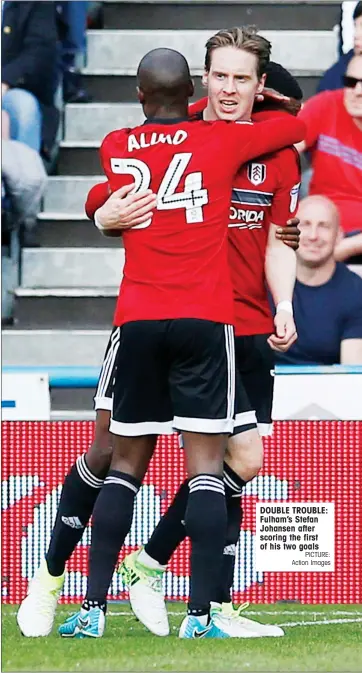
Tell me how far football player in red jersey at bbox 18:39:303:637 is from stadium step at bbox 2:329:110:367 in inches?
151

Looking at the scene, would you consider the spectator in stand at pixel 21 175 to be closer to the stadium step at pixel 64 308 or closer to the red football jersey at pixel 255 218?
the stadium step at pixel 64 308

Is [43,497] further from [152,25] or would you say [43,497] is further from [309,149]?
[152,25]

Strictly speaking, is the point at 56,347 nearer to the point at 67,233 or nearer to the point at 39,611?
the point at 67,233

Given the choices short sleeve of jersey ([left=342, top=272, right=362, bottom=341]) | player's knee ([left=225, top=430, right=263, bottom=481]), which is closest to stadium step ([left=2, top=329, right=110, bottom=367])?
short sleeve of jersey ([left=342, top=272, right=362, bottom=341])

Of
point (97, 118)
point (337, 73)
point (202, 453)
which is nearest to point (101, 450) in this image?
point (202, 453)

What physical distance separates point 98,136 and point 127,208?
4.98 meters

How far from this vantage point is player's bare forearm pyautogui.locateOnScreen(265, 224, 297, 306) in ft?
16.4

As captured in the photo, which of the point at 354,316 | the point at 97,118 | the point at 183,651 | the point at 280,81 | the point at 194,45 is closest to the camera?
the point at 183,651

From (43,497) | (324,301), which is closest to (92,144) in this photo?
(324,301)

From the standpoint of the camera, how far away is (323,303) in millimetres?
7566

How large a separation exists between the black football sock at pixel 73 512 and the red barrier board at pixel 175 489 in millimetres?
1069

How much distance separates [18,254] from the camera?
29.5 feet

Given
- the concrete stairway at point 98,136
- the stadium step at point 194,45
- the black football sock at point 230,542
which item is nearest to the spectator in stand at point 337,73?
the concrete stairway at point 98,136

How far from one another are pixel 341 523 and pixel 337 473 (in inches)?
7.7
